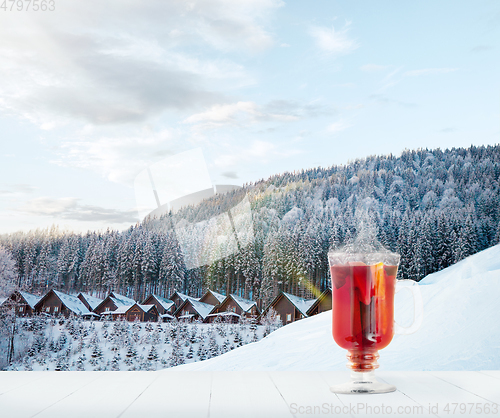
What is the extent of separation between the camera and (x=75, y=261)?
13.5ft

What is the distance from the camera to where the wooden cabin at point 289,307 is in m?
4.00

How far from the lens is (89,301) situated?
13.1ft

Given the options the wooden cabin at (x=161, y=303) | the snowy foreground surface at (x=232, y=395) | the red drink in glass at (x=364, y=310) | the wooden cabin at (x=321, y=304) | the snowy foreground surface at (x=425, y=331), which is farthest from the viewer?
the wooden cabin at (x=161, y=303)

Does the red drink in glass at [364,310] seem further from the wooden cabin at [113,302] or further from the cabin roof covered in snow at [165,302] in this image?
the wooden cabin at [113,302]

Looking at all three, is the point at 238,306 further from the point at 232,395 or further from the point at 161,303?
the point at 232,395

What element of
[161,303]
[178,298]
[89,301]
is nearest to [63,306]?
[89,301]

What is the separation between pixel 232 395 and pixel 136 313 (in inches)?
103

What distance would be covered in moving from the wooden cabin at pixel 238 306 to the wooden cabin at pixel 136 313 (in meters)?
0.53

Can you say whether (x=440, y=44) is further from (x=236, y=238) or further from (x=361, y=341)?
(x=361, y=341)

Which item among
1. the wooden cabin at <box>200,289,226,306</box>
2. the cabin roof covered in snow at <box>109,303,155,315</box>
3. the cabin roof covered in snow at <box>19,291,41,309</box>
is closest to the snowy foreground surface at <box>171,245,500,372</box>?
the wooden cabin at <box>200,289,226,306</box>

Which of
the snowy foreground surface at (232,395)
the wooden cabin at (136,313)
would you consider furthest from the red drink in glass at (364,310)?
the wooden cabin at (136,313)

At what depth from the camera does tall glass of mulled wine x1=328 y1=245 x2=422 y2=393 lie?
1.53 meters

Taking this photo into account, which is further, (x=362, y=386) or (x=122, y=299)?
(x=122, y=299)

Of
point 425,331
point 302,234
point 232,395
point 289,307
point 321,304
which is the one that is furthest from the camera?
point 302,234
